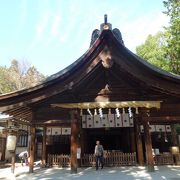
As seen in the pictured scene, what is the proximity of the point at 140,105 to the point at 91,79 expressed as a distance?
261 cm

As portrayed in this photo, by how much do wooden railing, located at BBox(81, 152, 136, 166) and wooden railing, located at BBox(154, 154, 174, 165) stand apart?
1687 mm

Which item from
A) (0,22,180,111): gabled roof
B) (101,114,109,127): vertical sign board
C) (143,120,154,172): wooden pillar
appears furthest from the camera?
(101,114,109,127): vertical sign board

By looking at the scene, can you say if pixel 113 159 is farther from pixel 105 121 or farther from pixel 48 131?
pixel 48 131

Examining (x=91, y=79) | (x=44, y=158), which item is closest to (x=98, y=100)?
(x=91, y=79)

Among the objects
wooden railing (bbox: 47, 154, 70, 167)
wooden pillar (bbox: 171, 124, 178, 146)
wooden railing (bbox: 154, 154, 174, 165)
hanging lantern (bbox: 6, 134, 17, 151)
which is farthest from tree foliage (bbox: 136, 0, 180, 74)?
hanging lantern (bbox: 6, 134, 17, 151)

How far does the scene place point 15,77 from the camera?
4381 centimetres

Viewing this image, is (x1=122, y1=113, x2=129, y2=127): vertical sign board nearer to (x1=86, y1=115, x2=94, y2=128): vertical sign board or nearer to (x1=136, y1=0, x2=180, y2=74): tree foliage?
(x1=86, y1=115, x2=94, y2=128): vertical sign board

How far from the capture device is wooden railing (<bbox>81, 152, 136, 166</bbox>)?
43.6ft

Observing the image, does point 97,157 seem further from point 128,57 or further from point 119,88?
point 128,57

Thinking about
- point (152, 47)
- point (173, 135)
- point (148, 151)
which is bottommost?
point (148, 151)

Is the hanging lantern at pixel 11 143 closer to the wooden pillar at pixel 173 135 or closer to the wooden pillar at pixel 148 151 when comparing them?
the wooden pillar at pixel 148 151

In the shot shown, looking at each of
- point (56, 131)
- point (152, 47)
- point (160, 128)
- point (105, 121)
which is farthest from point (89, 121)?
point (152, 47)

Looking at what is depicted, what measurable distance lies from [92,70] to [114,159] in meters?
6.18

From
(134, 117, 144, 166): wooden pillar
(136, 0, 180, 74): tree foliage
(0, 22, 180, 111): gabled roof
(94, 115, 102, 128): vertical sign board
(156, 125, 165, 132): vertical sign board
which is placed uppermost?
(136, 0, 180, 74): tree foliage
